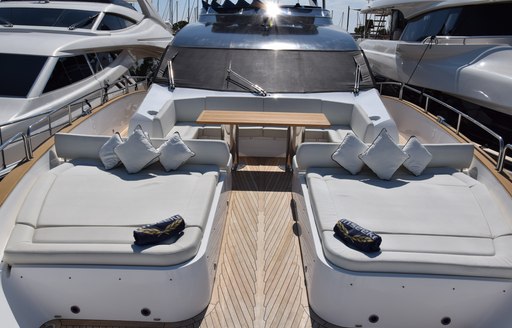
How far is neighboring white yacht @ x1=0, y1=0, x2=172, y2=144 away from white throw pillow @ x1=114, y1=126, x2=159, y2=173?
4.57 ft

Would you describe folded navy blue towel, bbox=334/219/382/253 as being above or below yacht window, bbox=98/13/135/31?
below

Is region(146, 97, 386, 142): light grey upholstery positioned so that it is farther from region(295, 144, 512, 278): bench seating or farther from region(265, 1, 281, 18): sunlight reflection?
region(265, 1, 281, 18): sunlight reflection

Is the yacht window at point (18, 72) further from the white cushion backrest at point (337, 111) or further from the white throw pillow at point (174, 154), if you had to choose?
the white cushion backrest at point (337, 111)

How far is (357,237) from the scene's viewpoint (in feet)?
6.91

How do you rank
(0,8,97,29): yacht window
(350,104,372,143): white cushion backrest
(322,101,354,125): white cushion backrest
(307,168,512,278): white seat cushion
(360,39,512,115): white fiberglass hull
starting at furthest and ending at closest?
(0,8,97,29): yacht window, (360,39,512,115): white fiberglass hull, (322,101,354,125): white cushion backrest, (350,104,372,143): white cushion backrest, (307,168,512,278): white seat cushion

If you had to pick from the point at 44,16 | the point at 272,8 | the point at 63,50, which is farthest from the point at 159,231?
the point at 44,16

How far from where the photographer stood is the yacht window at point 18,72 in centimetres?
488

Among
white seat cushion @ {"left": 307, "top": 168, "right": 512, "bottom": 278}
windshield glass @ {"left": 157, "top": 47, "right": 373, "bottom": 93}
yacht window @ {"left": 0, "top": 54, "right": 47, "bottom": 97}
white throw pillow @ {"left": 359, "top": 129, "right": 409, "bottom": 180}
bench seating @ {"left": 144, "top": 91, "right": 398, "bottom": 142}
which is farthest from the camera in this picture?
yacht window @ {"left": 0, "top": 54, "right": 47, "bottom": 97}

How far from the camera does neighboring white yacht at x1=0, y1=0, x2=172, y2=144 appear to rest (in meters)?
4.89

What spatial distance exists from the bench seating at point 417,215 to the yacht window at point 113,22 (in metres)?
5.32

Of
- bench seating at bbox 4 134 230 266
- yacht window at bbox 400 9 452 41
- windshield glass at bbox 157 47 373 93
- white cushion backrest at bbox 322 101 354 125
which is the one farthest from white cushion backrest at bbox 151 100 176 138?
yacht window at bbox 400 9 452 41

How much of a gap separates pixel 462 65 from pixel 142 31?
540 centimetres

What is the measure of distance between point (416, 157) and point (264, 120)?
136 cm

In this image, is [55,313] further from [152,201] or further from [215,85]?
[215,85]
